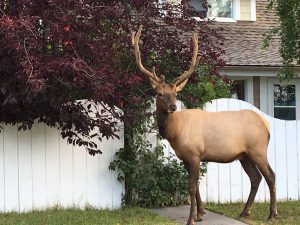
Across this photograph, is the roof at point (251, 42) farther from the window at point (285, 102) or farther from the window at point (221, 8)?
the window at point (285, 102)

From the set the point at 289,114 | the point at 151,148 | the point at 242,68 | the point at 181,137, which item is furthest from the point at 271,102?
the point at 181,137

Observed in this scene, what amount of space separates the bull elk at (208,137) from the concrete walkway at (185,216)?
0.22 m

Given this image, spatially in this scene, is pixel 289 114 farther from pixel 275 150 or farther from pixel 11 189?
pixel 11 189

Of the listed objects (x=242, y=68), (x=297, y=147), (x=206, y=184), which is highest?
(x=242, y=68)

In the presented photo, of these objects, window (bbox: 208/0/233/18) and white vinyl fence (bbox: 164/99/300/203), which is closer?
white vinyl fence (bbox: 164/99/300/203)

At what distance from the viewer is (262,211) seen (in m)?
9.49

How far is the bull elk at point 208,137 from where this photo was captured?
8133 millimetres

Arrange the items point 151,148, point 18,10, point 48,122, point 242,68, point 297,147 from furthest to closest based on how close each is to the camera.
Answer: point 242,68 < point 297,147 < point 151,148 < point 48,122 < point 18,10

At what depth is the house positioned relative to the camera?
49.5ft

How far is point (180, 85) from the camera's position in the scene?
8070 mm

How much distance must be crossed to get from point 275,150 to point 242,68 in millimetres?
4851

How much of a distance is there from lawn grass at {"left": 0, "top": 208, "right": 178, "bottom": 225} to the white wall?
255 millimetres

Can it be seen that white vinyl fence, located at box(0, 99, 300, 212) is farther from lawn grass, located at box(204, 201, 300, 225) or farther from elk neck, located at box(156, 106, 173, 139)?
elk neck, located at box(156, 106, 173, 139)

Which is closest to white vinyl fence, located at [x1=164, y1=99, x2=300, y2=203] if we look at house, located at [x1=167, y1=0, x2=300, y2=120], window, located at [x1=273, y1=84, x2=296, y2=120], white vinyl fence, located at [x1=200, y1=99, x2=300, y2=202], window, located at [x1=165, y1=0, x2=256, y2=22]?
white vinyl fence, located at [x1=200, y1=99, x2=300, y2=202]
